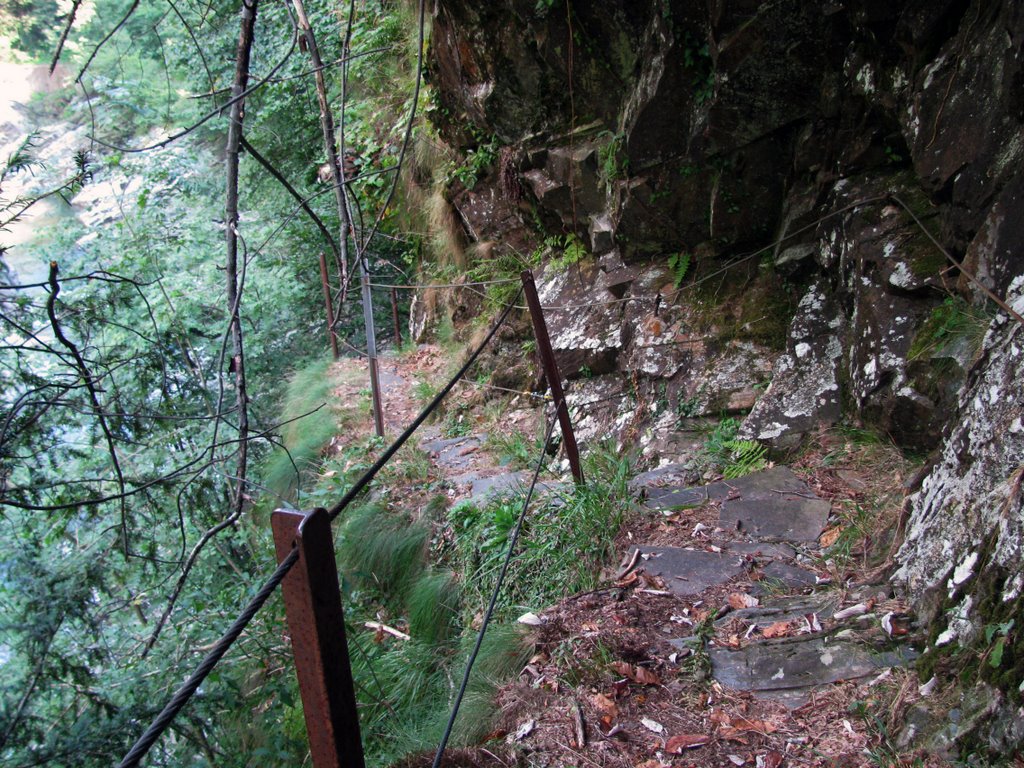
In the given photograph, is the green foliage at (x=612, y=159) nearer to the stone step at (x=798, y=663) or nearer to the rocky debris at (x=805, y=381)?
the rocky debris at (x=805, y=381)

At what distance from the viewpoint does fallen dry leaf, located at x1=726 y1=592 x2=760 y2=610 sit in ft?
8.67

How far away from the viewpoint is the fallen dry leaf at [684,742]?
6.55ft

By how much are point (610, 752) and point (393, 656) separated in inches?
71.7

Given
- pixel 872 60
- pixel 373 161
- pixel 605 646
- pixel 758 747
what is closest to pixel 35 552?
pixel 605 646

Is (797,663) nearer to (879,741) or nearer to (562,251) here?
(879,741)

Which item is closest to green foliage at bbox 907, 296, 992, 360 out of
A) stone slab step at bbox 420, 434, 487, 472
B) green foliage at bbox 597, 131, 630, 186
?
green foliage at bbox 597, 131, 630, 186

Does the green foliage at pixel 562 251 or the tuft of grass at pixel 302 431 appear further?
the tuft of grass at pixel 302 431

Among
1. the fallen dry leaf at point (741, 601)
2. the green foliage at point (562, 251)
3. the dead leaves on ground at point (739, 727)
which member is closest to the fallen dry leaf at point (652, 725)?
the dead leaves on ground at point (739, 727)

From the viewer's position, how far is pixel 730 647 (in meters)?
2.39

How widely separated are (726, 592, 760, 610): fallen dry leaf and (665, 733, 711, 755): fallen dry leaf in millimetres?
709

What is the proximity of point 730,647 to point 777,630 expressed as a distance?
7.1 inches

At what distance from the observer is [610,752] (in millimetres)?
2027

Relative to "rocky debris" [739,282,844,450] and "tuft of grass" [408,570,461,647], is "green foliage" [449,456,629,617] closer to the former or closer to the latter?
"tuft of grass" [408,570,461,647]

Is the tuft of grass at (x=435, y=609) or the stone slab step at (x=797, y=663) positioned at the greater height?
the stone slab step at (x=797, y=663)
